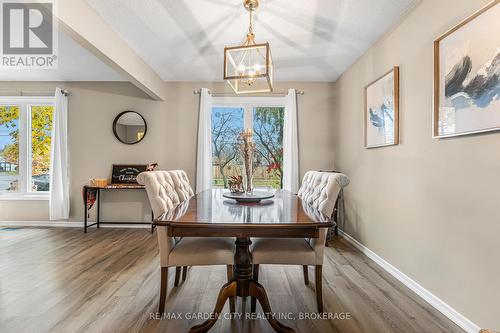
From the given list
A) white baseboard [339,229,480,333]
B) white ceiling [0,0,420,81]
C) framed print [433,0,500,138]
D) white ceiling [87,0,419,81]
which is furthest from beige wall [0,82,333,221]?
framed print [433,0,500,138]

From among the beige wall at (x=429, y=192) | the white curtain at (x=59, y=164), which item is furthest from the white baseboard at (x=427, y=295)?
the white curtain at (x=59, y=164)

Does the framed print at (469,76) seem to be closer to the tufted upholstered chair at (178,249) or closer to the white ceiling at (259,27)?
the white ceiling at (259,27)

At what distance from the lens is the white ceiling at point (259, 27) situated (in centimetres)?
239

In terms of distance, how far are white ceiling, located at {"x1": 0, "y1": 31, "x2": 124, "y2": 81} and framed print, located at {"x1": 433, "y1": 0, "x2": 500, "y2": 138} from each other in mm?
3623

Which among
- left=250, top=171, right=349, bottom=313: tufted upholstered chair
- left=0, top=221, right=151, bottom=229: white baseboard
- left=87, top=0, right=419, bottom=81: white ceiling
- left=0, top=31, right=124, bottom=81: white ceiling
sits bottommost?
left=0, top=221, right=151, bottom=229: white baseboard

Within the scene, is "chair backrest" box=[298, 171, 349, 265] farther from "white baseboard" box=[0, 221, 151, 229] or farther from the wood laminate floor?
"white baseboard" box=[0, 221, 151, 229]

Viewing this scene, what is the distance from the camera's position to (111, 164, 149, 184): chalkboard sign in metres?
4.51

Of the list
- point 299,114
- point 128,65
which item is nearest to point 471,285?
point 299,114

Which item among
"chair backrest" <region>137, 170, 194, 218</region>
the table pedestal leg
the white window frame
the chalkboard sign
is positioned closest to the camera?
the table pedestal leg

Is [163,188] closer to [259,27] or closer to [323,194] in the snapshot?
[323,194]

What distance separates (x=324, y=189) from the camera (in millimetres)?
2168

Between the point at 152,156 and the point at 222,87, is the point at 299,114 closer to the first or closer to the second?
the point at 222,87

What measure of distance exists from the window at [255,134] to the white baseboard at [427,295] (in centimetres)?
198

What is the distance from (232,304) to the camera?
1935mm
